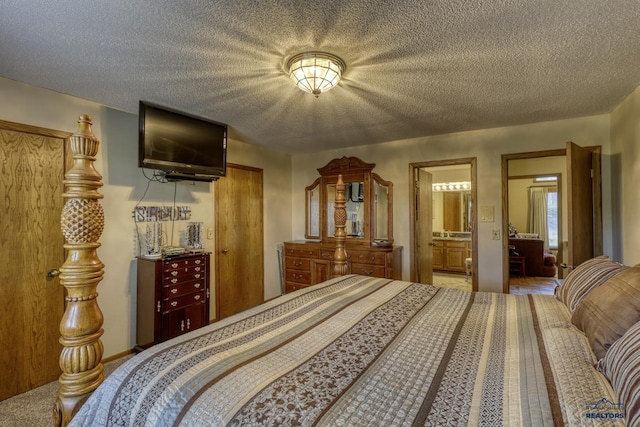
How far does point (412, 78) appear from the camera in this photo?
229cm

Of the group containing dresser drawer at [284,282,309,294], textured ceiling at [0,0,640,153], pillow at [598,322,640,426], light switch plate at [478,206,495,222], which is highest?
textured ceiling at [0,0,640,153]

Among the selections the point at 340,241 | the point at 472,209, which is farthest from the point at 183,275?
the point at 472,209

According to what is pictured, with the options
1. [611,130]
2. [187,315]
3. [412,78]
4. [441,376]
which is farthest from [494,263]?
[187,315]

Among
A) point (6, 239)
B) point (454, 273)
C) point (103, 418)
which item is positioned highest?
point (6, 239)

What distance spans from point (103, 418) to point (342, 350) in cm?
87

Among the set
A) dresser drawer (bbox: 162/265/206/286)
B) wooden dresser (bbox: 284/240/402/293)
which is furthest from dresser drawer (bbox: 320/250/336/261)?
dresser drawer (bbox: 162/265/206/286)

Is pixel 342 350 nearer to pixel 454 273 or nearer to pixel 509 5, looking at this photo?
pixel 509 5

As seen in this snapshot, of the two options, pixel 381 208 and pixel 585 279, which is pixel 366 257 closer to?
pixel 381 208

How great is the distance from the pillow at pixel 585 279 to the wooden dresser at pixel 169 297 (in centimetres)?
306

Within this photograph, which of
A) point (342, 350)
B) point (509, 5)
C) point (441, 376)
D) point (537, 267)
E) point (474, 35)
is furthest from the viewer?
point (537, 267)

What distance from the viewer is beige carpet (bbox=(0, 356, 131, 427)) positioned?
201 cm

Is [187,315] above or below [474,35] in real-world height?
below

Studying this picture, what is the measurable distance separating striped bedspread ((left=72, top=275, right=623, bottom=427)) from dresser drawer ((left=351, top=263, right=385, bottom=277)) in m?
2.39

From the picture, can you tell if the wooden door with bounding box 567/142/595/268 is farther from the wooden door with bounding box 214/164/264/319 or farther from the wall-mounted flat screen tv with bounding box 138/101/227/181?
the wooden door with bounding box 214/164/264/319
